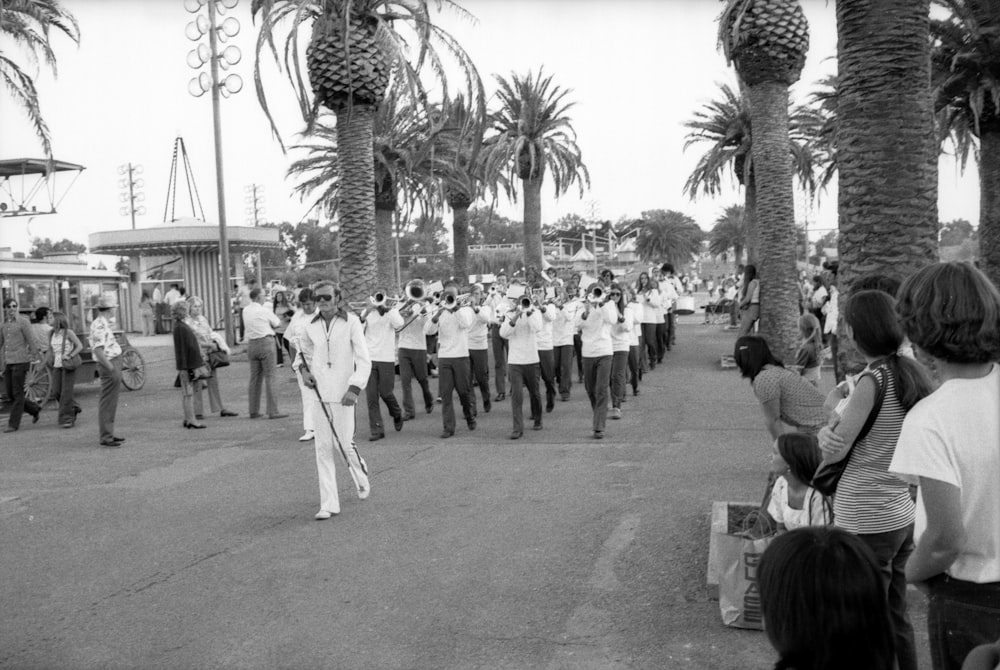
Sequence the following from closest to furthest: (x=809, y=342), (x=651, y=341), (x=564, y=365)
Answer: (x=809, y=342) < (x=564, y=365) < (x=651, y=341)

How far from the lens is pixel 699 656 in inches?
192

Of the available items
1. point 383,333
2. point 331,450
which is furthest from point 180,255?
point 331,450

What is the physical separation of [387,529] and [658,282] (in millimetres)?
14230

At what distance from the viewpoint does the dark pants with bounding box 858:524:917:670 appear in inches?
148

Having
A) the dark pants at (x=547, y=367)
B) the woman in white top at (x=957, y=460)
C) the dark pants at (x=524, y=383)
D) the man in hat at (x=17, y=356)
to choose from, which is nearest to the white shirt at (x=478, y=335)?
the dark pants at (x=547, y=367)

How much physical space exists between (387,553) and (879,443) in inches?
161

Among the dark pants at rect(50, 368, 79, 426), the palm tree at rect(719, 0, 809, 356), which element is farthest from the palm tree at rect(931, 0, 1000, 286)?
the dark pants at rect(50, 368, 79, 426)

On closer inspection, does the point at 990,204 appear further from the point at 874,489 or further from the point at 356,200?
the point at 874,489

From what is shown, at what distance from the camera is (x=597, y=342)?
1238 centimetres

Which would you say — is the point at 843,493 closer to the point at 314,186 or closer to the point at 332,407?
the point at 332,407

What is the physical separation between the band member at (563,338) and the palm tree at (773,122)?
14.1 ft

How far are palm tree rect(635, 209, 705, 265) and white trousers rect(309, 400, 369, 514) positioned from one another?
5802 cm

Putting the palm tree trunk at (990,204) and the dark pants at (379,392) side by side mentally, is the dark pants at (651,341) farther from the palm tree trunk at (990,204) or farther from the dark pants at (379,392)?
the dark pants at (379,392)

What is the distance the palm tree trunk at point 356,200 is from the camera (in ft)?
57.2
